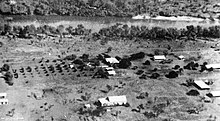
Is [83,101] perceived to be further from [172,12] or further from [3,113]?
[172,12]

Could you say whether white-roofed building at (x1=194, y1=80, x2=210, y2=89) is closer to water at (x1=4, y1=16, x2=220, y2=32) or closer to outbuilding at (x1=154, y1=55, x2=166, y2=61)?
outbuilding at (x1=154, y1=55, x2=166, y2=61)

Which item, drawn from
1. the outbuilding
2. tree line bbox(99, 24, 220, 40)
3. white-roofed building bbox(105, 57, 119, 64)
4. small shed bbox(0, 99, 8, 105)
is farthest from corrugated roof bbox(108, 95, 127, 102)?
tree line bbox(99, 24, 220, 40)

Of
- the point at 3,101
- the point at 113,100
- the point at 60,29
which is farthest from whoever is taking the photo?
the point at 60,29

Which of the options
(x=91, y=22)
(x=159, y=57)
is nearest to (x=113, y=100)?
(x=159, y=57)

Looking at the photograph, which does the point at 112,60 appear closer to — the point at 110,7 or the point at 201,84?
the point at 201,84

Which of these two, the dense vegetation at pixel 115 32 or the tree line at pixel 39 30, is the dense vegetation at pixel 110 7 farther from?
the dense vegetation at pixel 115 32

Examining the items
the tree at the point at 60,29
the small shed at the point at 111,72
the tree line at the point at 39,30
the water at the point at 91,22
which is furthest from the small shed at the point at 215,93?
the tree at the point at 60,29

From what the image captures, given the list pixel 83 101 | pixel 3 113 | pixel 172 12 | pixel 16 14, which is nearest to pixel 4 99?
pixel 3 113
